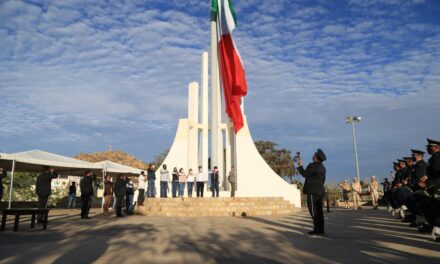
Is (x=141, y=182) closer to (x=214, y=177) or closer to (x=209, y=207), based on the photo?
(x=209, y=207)

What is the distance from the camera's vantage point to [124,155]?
193 ft

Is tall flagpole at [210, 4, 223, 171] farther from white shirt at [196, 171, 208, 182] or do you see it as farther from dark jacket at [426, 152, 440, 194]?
dark jacket at [426, 152, 440, 194]

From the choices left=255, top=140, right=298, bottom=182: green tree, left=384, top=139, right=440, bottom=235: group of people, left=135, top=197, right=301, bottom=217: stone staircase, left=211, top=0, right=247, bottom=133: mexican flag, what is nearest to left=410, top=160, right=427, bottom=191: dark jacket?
left=384, top=139, right=440, bottom=235: group of people

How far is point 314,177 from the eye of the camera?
20.7ft

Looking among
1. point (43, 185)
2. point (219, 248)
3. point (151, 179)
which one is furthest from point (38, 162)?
point (219, 248)

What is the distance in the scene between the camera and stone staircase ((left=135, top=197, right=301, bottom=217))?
12.3 metres

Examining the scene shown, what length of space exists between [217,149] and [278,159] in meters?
23.4

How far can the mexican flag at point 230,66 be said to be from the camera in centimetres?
1811

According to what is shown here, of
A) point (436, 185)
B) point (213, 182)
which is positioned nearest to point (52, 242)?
point (436, 185)

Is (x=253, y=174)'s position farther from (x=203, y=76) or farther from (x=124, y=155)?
(x=124, y=155)

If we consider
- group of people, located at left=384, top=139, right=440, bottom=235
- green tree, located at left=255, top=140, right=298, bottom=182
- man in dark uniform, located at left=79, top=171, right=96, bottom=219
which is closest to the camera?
group of people, located at left=384, top=139, right=440, bottom=235

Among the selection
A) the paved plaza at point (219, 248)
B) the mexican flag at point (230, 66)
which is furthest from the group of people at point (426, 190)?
the mexican flag at point (230, 66)

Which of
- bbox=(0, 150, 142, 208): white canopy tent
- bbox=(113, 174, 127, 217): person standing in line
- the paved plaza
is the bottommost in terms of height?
the paved plaza

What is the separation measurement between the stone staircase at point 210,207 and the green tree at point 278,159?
25515 millimetres
